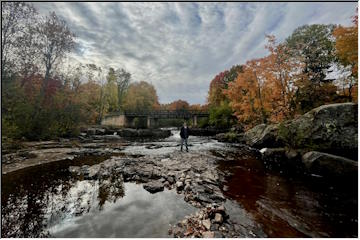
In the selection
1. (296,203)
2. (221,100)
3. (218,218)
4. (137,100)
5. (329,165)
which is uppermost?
(137,100)

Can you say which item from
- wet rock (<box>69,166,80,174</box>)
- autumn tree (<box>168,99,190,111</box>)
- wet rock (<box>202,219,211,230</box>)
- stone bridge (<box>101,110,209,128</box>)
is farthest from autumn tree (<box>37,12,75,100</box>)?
autumn tree (<box>168,99,190,111</box>)

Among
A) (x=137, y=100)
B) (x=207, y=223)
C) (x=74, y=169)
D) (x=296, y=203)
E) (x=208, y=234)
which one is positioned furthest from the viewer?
(x=137, y=100)

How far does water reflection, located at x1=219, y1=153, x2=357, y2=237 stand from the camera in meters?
3.56

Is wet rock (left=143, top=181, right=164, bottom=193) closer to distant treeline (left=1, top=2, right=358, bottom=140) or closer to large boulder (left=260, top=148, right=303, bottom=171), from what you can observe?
large boulder (left=260, top=148, right=303, bottom=171)

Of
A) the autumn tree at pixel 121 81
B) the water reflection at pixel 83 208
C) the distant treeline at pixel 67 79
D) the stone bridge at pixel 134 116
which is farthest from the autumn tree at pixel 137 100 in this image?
the water reflection at pixel 83 208

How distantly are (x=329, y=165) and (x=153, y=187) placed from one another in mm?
6735

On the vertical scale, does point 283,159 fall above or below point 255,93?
below

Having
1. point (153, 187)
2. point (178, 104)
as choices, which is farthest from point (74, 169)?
point (178, 104)

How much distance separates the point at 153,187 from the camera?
5434 mm

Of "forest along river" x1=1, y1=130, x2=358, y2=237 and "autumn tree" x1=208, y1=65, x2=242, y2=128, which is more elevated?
"autumn tree" x1=208, y1=65, x2=242, y2=128

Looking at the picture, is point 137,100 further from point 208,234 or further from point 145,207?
point 208,234

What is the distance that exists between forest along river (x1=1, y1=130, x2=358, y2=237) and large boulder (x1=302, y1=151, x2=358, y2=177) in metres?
0.44

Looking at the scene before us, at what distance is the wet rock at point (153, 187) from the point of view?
5304 millimetres

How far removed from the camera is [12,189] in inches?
197
